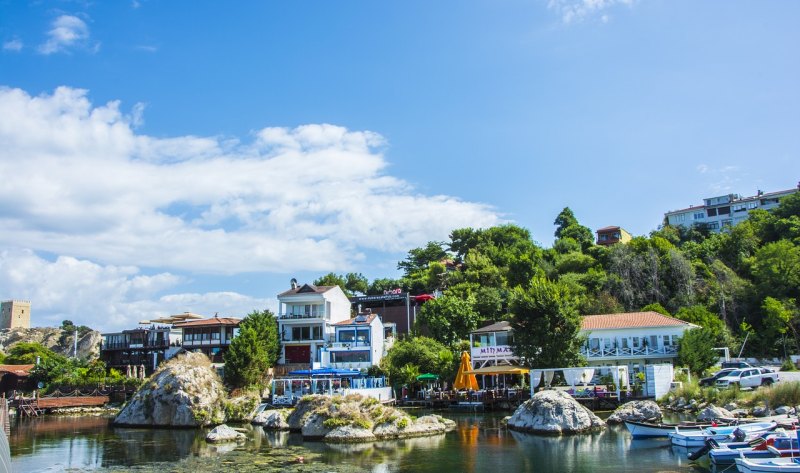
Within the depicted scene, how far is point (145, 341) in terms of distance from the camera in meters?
66.0

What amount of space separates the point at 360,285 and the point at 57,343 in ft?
186

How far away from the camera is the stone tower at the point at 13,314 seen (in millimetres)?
126438

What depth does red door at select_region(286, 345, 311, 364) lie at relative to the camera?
56.2m

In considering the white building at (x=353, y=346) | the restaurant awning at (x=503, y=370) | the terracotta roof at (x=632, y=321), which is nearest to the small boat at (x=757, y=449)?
the restaurant awning at (x=503, y=370)

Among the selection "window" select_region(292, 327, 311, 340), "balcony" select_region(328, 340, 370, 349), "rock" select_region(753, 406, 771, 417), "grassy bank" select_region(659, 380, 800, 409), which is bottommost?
"rock" select_region(753, 406, 771, 417)

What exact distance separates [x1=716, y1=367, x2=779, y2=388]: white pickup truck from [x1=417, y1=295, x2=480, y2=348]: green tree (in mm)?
23020

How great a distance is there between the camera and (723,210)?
88062mm

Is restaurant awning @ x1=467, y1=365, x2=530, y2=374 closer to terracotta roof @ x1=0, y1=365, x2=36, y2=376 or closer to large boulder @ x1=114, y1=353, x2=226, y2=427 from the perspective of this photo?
large boulder @ x1=114, y1=353, x2=226, y2=427

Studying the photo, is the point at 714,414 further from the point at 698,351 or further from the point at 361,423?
the point at 361,423

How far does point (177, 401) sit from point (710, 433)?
111ft

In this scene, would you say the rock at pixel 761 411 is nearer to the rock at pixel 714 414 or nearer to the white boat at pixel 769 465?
the rock at pixel 714 414

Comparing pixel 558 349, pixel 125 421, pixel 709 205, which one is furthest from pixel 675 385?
pixel 709 205

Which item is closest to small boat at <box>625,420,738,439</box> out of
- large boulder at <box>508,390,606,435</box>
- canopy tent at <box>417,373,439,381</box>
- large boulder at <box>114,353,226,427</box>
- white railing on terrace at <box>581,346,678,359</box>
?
large boulder at <box>508,390,606,435</box>

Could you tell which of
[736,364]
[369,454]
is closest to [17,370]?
[369,454]
